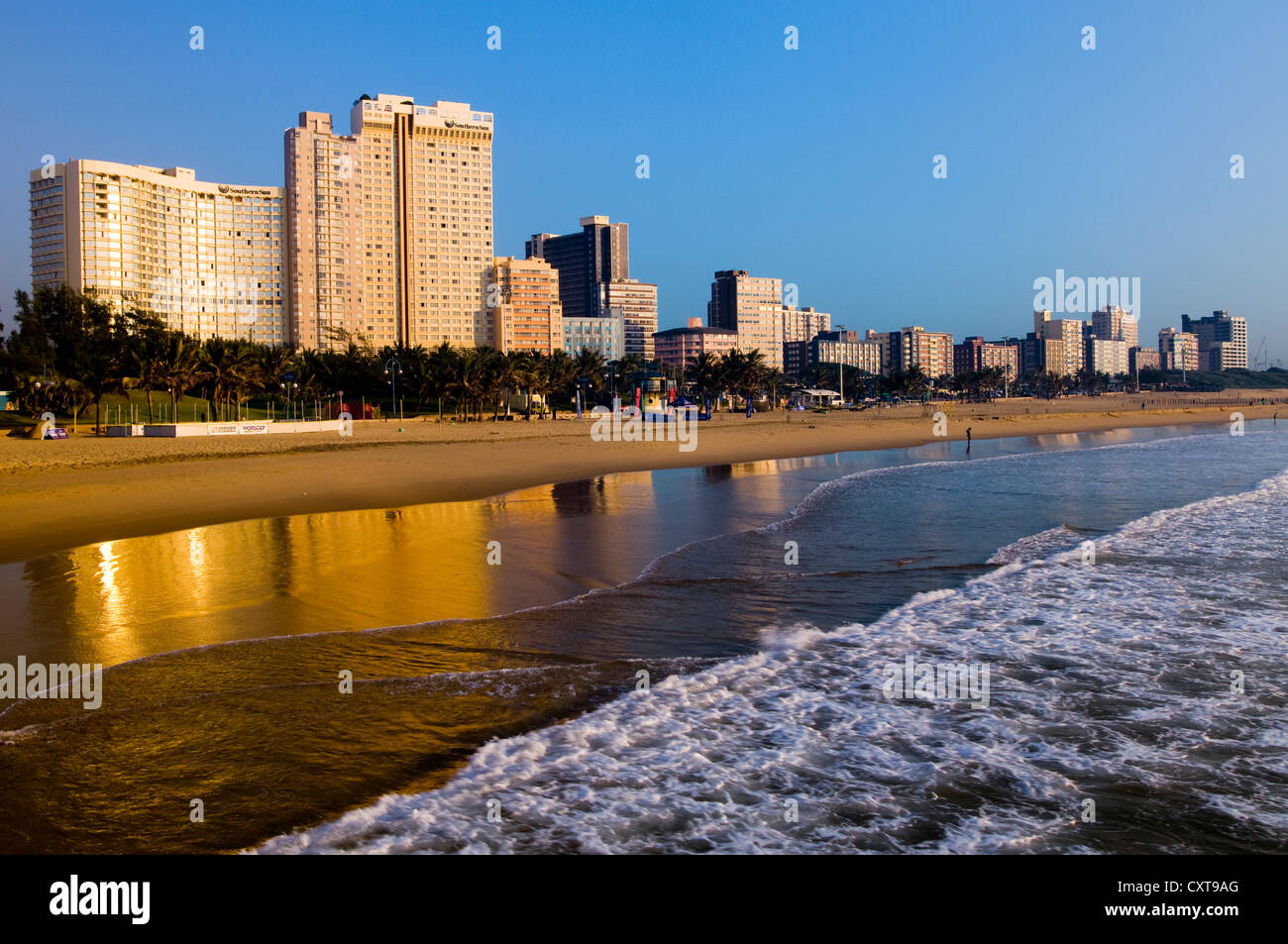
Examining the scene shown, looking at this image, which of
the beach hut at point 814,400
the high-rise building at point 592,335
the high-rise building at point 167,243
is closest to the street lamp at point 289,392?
the beach hut at point 814,400

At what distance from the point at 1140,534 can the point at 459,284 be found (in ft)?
452

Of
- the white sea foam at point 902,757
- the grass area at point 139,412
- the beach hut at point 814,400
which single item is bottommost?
the white sea foam at point 902,757

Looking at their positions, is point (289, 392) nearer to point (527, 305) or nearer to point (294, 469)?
point (294, 469)

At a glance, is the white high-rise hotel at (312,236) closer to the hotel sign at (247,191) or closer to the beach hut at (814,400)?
the hotel sign at (247,191)

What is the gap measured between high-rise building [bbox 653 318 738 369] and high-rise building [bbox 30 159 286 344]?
274ft

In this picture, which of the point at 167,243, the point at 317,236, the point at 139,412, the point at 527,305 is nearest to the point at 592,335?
the point at 527,305

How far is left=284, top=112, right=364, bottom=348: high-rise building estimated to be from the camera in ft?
426

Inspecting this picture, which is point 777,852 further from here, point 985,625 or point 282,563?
point 282,563

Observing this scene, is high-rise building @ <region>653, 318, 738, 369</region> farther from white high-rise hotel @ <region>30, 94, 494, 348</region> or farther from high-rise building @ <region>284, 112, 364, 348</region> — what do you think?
high-rise building @ <region>284, 112, 364, 348</region>

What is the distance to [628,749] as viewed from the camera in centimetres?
628

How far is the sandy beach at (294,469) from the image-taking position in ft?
57.9

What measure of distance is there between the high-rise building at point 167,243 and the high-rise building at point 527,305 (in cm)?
3568

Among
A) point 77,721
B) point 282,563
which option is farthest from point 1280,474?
point 77,721

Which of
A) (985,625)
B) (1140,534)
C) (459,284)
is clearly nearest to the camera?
(985,625)
